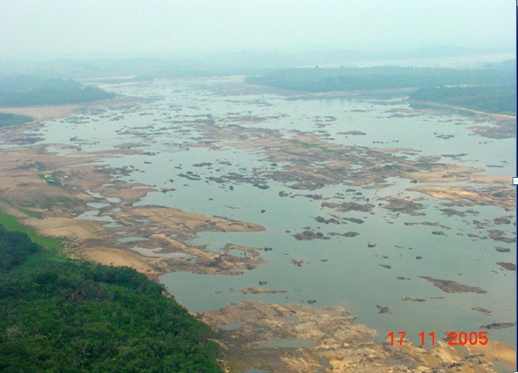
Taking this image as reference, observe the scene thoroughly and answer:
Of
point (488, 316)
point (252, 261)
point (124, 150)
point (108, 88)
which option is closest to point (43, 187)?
point (124, 150)

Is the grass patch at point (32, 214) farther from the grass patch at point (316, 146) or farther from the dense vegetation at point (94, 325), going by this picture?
the grass patch at point (316, 146)

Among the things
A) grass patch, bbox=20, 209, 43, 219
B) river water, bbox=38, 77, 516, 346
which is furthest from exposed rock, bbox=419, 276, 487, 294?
grass patch, bbox=20, 209, 43, 219

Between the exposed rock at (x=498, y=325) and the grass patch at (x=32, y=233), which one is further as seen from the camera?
the grass patch at (x=32, y=233)

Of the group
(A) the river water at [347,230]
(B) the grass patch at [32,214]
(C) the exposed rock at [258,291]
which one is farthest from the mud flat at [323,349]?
(B) the grass patch at [32,214]

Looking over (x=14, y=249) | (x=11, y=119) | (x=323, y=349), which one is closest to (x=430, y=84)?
(x=11, y=119)
